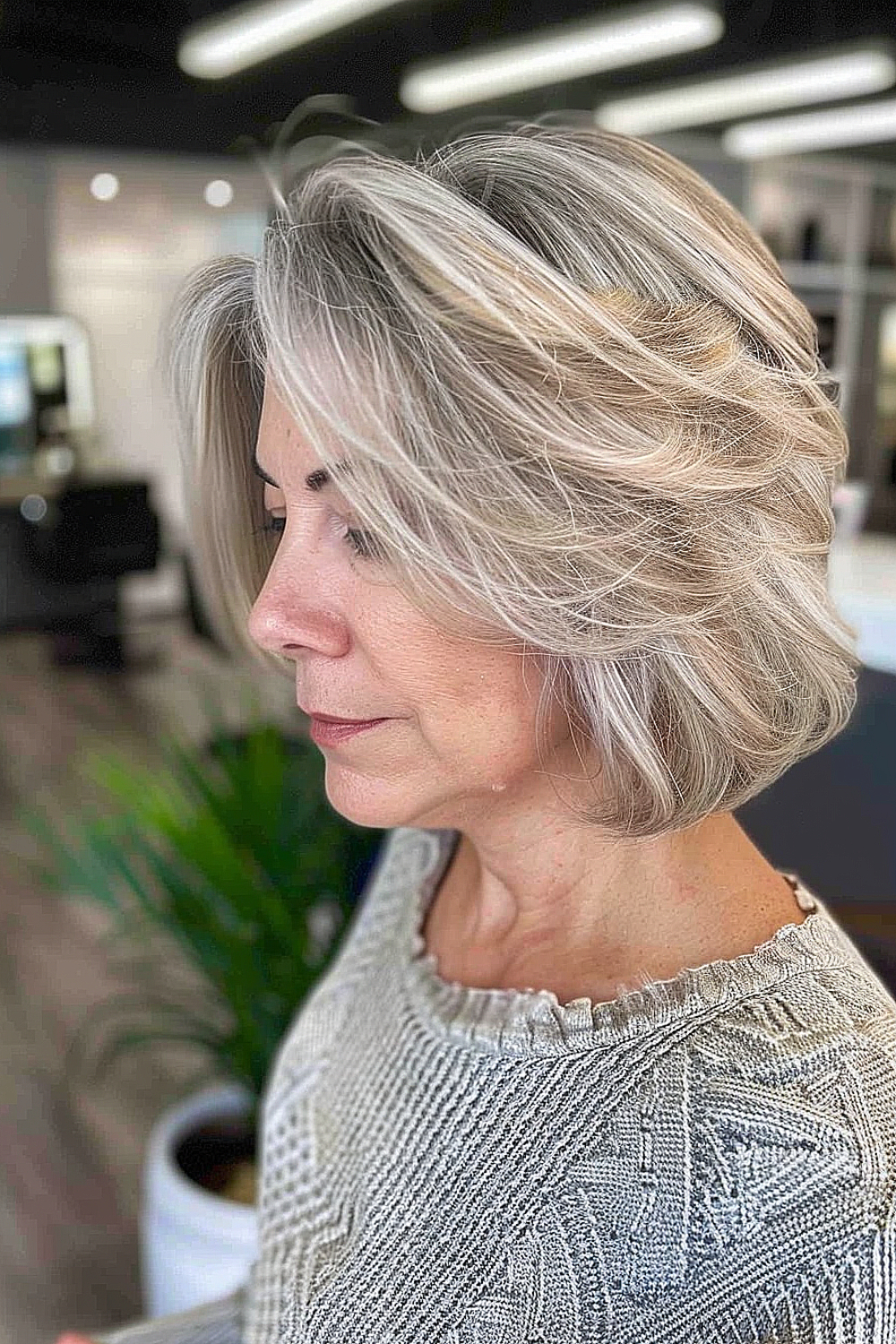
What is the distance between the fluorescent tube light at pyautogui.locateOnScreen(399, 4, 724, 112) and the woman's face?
435 centimetres

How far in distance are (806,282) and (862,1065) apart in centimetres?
688

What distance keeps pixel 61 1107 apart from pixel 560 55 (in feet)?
14.8

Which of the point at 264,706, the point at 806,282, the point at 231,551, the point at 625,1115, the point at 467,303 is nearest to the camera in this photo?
the point at 467,303

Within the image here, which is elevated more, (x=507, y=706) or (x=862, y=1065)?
(x=507, y=706)

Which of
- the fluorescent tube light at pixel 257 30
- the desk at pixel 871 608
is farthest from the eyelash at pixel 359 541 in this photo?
the fluorescent tube light at pixel 257 30

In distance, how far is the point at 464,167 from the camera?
675 millimetres

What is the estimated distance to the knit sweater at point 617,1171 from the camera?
0.63 m

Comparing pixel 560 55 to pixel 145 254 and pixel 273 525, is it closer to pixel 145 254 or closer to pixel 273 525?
pixel 145 254

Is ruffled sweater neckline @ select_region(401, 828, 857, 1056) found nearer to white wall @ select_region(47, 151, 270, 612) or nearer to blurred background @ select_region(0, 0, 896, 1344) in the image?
blurred background @ select_region(0, 0, 896, 1344)

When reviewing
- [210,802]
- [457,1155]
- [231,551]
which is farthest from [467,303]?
[210,802]

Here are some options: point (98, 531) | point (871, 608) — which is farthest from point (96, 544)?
point (871, 608)

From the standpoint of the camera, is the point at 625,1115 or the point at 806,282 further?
the point at 806,282

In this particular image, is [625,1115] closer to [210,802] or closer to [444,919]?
[444,919]

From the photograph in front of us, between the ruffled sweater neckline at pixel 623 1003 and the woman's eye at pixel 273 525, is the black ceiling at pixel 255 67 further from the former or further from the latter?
the ruffled sweater neckline at pixel 623 1003
